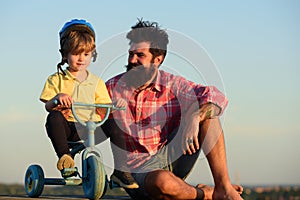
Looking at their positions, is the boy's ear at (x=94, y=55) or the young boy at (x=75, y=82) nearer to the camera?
the young boy at (x=75, y=82)

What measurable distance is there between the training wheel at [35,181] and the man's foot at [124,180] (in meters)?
0.69

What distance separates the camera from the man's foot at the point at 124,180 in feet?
18.5

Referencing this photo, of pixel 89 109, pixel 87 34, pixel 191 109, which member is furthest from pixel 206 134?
pixel 87 34

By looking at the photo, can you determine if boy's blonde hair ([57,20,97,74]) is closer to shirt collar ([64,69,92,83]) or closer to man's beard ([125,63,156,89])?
shirt collar ([64,69,92,83])

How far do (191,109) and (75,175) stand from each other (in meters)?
1.13

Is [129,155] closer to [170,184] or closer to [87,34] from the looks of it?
[170,184]

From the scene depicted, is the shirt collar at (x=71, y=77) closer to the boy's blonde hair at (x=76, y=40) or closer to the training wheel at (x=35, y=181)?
the boy's blonde hair at (x=76, y=40)

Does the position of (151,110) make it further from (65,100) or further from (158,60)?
(65,100)

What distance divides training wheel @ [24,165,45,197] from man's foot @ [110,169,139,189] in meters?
0.69

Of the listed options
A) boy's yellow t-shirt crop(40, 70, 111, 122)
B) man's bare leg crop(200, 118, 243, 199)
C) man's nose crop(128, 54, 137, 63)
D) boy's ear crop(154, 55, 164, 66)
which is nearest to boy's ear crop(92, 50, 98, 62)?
boy's yellow t-shirt crop(40, 70, 111, 122)

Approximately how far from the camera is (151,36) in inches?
248

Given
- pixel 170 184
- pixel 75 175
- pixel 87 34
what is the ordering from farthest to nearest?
1. pixel 87 34
2. pixel 75 175
3. pixel 170 184

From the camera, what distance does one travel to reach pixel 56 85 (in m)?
6.16

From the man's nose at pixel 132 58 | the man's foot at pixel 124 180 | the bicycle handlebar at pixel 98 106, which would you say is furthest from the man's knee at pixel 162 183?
the man's nose at pixel 132 58
